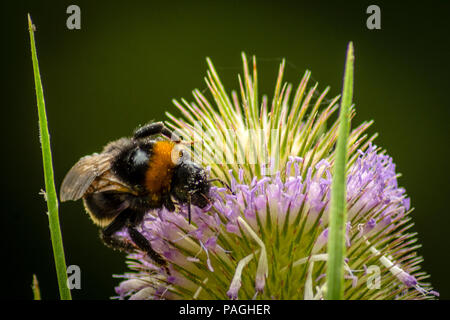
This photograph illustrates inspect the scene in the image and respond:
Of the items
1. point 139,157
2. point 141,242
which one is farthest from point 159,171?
point 141,242

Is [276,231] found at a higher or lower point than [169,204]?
lower

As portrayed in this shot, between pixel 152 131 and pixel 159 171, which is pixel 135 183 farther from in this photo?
pixel 152 131

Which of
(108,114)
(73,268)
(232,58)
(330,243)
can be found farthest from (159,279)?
(232,58)

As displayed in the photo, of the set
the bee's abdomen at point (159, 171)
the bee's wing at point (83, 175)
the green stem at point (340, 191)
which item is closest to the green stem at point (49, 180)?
the bee's wing at point (83, 175)

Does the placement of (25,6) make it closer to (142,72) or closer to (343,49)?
(142,72)

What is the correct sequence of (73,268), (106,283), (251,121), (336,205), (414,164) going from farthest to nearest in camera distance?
(414,164) → (106,283) → (251,121) → (73,268) → (336,205)

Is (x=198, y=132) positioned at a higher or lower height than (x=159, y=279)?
higher

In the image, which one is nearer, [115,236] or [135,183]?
[135,183]

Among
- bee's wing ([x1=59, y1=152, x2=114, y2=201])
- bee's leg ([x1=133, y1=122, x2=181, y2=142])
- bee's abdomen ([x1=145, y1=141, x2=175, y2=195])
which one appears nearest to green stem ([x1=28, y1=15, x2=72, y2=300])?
bee's wing ([x1=59, y1=152, x2=114, y2=201])

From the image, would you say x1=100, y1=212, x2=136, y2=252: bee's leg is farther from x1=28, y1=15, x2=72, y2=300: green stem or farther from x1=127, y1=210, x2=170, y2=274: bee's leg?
x1=28, y1=15, x2=72, y2=300: green stem
